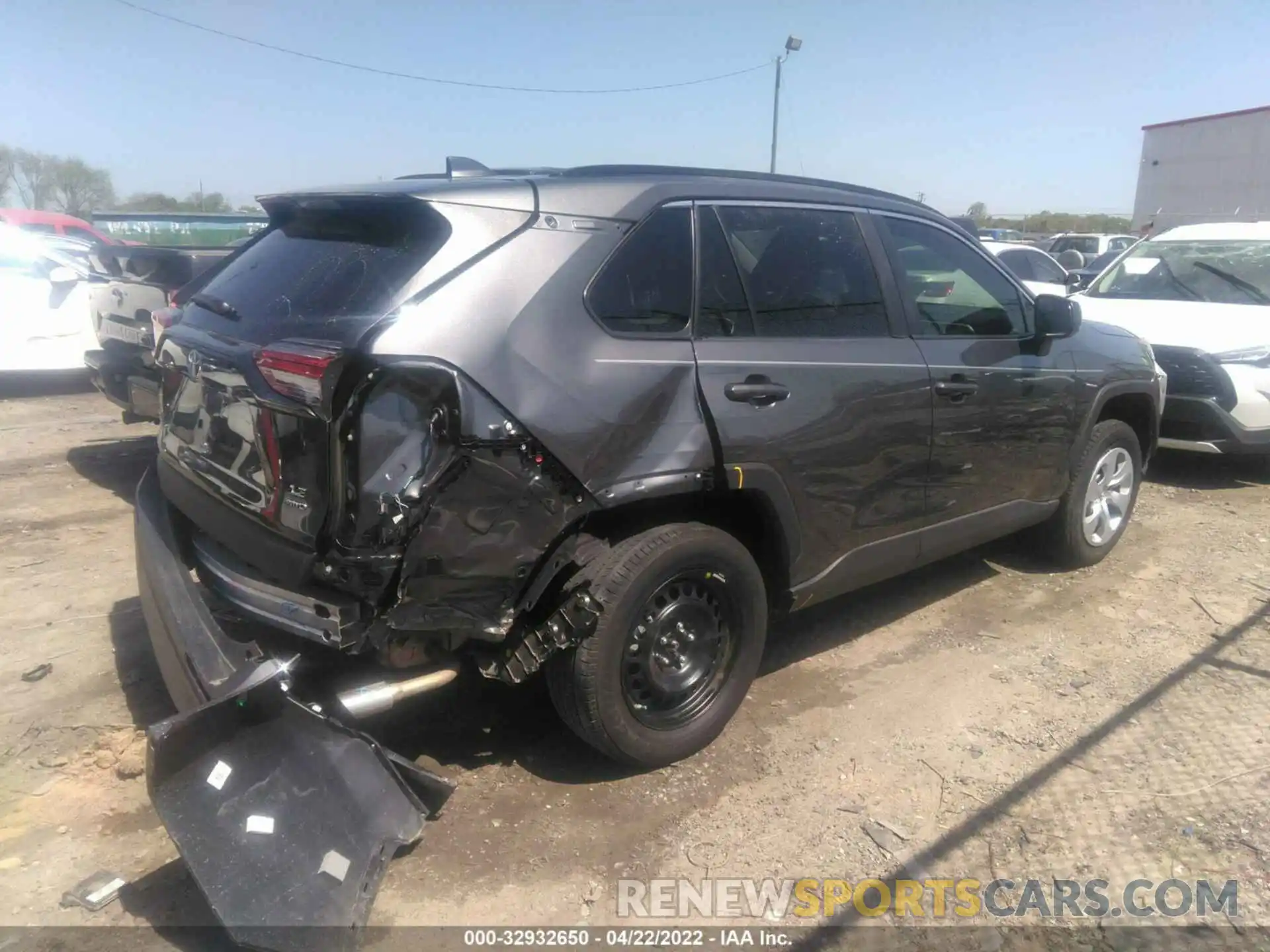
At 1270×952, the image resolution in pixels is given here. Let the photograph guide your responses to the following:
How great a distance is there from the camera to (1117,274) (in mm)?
8602

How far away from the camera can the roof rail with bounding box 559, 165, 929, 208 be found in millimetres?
3342

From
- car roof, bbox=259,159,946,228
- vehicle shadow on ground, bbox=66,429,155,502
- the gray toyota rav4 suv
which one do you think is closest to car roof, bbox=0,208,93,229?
vehicle shadow on ground, bbox=66,429,155,502

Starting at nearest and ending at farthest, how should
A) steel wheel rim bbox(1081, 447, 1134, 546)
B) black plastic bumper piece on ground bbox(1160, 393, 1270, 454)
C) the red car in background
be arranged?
steel wheel rim bbox(1081, 447, 1134, 546)
black plastic bumper piece on ground bbox(1160, 393, 1270, 454)
the red car in background

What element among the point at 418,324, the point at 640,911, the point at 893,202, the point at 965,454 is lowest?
the point at 640,911

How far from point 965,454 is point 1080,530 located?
1452mm

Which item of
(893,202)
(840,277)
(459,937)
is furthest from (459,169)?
(459,937)

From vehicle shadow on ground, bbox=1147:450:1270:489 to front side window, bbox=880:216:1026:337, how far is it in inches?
147

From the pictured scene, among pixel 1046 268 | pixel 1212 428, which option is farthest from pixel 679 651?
pixel 1046 268

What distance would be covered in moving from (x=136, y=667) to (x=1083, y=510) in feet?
15.6

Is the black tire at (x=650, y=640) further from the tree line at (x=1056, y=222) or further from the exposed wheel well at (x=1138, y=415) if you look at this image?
the tree line at (x=1056, y=222)

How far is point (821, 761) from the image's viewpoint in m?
3.47

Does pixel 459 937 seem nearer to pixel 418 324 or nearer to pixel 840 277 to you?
pixel 418 324

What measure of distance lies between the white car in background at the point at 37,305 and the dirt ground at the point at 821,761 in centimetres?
423

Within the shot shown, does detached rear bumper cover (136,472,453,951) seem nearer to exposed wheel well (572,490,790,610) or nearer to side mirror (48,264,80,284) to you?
exposed wheel well (572,490,790,610)
